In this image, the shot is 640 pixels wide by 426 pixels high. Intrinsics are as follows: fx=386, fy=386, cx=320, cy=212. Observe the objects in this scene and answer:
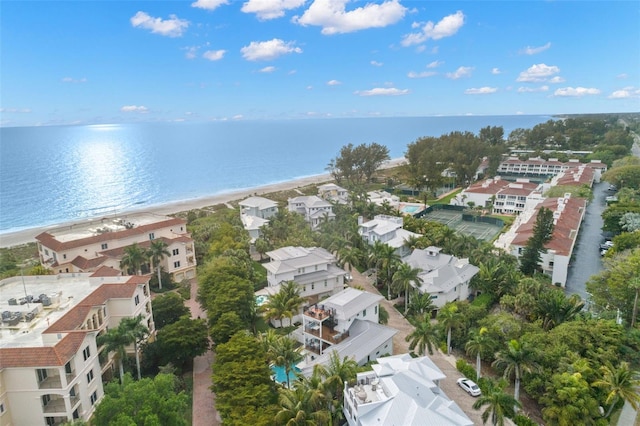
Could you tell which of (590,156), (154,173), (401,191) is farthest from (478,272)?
(154,173)

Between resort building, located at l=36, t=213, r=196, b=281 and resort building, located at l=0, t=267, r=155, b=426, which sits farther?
resort building, located at l=36, t=213, r=196, b=281

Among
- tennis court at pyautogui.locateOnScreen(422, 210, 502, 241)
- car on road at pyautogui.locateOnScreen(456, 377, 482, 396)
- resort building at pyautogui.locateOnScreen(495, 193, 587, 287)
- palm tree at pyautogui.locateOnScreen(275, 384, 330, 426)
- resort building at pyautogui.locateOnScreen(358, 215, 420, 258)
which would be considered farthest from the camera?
tennis court at pyautogui.locateOnScreen(422, 210, 502, 241)

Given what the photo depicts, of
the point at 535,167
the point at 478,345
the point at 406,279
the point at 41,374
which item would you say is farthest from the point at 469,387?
the point at 535,167

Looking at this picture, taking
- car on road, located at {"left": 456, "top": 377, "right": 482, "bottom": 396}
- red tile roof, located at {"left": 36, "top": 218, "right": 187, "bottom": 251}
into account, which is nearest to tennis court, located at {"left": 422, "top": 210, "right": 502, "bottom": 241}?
car on road, located at {"left": 456, "top": 377, "right": 482, "bottom": 396}

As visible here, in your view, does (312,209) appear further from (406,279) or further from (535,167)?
(535,167)

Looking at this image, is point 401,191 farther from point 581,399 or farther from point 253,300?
point 581,399

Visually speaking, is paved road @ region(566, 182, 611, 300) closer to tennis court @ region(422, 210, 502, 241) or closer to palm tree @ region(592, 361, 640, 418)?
tennis court @ region(422, 210, 502, 241)
